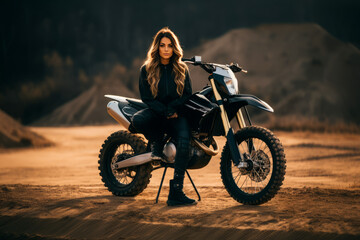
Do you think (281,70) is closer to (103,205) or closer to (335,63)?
(335,63)

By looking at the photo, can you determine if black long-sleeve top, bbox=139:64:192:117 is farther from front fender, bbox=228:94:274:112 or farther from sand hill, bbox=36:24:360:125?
sand hill, bbox=36:24:360:125

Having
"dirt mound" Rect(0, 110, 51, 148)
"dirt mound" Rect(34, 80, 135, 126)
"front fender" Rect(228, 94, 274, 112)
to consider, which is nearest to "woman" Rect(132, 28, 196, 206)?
"front fender" Rect(228, 94, 274, 112)

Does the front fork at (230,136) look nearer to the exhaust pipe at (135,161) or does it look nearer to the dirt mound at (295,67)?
the exhaust pipe at (135,161)

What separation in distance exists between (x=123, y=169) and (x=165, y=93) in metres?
1.29

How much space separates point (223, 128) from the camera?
5641 millimetres

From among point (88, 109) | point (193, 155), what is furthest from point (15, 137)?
point (88, 109)

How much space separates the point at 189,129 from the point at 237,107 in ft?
1.93

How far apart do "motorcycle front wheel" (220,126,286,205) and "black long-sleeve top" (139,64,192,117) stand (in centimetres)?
76

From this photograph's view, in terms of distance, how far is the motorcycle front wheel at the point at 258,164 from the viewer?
16.8ft

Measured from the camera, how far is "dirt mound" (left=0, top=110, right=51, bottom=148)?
1484 centimetres

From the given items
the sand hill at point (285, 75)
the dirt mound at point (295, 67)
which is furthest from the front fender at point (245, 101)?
the dirt mound at point (295, 67)

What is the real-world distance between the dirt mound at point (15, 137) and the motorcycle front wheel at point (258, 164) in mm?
10699

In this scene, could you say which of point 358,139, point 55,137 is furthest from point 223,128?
point 55,137

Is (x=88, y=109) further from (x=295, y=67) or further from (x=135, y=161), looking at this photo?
(x=135, y=161)
